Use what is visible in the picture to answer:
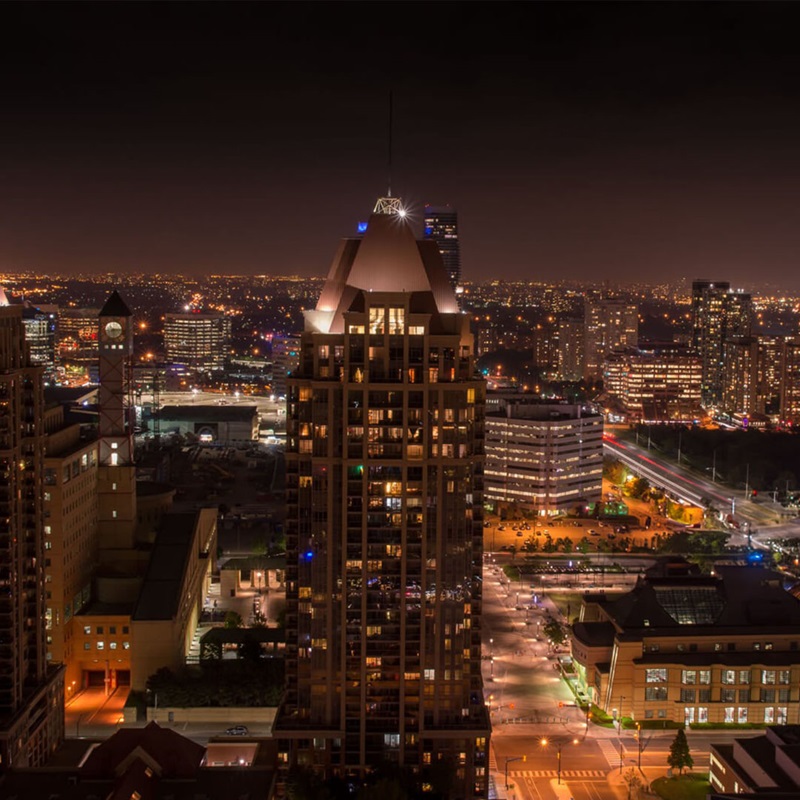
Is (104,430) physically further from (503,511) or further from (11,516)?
(503,511)

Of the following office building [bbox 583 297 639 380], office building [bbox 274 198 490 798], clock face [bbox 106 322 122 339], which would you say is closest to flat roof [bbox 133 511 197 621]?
clock face [bbox 106 322 122 339]

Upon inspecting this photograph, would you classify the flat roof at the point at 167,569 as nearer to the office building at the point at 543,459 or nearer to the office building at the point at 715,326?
the office building at the point at 543,459

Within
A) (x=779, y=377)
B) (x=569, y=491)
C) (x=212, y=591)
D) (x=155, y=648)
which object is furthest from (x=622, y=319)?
(x=155, y=648)

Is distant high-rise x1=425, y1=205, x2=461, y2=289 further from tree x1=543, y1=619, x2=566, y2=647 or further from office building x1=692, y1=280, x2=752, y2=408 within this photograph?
tree x1=543, y1=619, x2=566, y2=647

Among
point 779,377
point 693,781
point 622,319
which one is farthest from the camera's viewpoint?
point 622,319

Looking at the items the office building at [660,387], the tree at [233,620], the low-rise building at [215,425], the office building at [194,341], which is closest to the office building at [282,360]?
the low-rise building at [215,425]

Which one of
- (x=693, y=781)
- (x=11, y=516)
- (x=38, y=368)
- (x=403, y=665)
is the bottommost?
(x=693, y=781)
